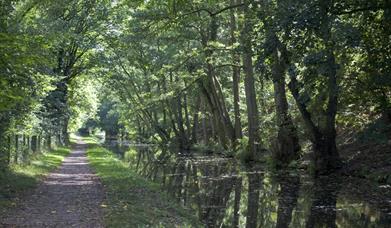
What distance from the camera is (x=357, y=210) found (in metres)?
12.7

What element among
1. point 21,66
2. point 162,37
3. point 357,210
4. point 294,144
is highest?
point 162,37

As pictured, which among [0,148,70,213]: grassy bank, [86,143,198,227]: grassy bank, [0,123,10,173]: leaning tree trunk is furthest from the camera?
[0,123,10,173]: leaning tree trunk

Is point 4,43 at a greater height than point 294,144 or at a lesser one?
greater

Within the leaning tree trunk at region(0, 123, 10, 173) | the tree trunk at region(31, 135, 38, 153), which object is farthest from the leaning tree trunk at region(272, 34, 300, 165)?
the tree trunk at region(31, 135, 38, 153)

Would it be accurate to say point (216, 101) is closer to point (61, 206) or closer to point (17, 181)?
point (17, 181)

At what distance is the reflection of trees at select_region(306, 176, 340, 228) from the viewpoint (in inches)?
452

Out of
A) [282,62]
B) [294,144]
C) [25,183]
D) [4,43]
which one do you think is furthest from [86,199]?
[294,144]

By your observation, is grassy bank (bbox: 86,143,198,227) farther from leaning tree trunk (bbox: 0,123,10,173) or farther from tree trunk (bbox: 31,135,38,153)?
tree trunk (bbox: 31,135,38,153)

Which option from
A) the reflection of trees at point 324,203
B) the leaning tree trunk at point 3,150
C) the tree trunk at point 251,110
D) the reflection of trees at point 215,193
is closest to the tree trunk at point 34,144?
the leaning tree trunk at point 3,150

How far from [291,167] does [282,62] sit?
735 cm

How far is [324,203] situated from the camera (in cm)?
1398

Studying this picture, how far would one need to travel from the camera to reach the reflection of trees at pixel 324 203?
11492mm

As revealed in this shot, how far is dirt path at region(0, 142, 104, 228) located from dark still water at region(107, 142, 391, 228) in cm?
275

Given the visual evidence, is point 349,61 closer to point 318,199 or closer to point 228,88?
point 318,199
